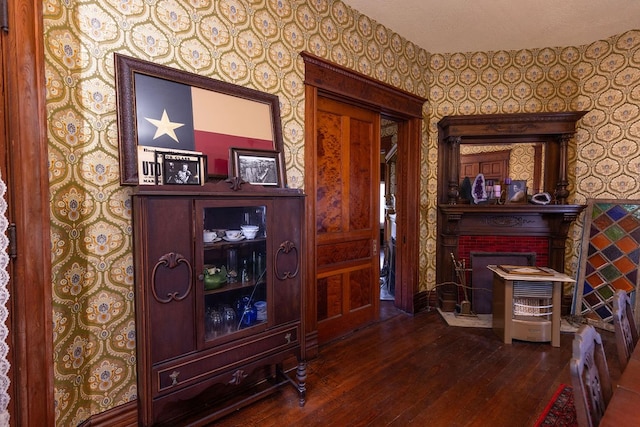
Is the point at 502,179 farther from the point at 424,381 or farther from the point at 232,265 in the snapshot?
the point at 232,265

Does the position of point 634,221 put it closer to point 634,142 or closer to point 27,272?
point 634,142

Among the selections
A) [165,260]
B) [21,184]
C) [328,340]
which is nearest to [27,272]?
[21,184]

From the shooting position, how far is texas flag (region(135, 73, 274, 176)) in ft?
6.24

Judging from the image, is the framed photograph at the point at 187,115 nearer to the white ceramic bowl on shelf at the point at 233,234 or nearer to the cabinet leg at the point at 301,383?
the white ceramic bowl on shelf at the point at 233,234

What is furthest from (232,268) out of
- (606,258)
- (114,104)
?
(606,258)

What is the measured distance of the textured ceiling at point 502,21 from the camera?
3.00 metres

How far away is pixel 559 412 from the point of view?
208 centimetres

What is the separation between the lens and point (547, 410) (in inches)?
82.7

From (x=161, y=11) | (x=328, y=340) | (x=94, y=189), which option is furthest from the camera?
(x=328, y=340)

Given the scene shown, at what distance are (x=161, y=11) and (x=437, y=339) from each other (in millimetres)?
3497

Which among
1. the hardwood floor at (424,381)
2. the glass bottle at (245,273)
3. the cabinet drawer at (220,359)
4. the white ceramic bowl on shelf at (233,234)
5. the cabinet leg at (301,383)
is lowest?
the hardwood floor at (424,381)

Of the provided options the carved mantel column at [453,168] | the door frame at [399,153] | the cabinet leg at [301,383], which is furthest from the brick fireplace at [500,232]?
the cabinet leg at [301,383]

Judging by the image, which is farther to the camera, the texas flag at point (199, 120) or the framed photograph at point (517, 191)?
the framed photograph at point (517, 191)

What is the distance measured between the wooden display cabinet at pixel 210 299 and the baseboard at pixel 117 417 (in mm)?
161
